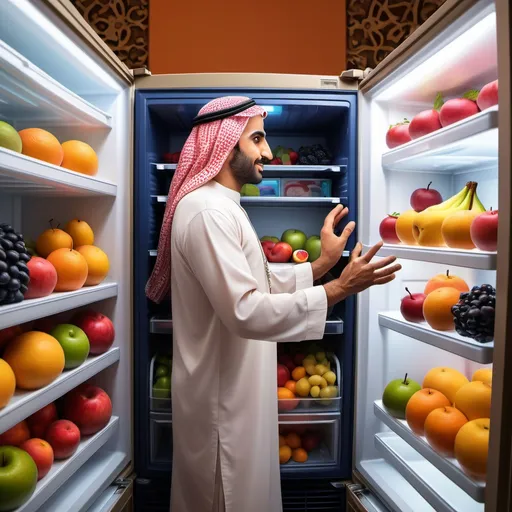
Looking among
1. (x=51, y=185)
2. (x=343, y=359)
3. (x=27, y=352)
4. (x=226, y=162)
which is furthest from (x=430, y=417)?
(x=51, y=185)

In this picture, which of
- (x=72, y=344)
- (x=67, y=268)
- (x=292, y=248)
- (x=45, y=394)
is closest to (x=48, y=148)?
(x=67, y=268)

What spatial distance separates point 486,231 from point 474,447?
1.91 ft

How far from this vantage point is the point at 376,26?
9.71ft

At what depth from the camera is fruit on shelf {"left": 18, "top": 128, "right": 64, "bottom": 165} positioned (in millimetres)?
1427

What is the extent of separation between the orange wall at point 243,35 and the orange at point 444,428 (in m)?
2.27

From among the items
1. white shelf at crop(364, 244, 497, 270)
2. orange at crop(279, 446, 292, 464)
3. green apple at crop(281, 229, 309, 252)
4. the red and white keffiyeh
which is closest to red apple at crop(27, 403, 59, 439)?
the red and white keffiyeh

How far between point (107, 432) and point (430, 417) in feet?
4.04

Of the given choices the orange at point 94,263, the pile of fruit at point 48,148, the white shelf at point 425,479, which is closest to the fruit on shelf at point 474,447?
the white shelf at point 425,479

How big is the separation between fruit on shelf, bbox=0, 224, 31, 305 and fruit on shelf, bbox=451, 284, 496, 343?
1232mm

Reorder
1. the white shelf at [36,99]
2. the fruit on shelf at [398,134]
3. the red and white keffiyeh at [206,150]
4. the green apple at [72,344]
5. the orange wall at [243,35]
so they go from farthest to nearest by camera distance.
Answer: the orange wall at [243,35], the fruit on shelf at [398,134], the red and white keffiyeh at [206,150], the green apple at [72,344], the white shelf at [36,99]

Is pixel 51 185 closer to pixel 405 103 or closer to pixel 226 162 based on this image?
pixel 226 162

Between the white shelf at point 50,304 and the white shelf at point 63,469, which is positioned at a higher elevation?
the white shelf at point 50,304

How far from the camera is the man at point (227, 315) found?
1.47m

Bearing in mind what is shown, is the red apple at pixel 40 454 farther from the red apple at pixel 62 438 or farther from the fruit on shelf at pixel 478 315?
the fruit on shelf at pixel 478 315
